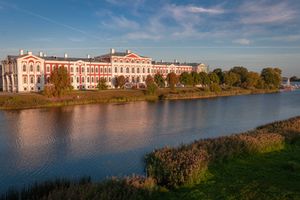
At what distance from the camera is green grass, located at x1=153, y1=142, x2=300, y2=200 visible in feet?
28.0

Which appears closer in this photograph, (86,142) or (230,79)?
(86,142)

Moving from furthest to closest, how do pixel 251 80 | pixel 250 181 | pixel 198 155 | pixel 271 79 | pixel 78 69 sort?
pixel 271 79 < pixel 251 80 < pixel 78 69 < pixel 198 155 < pixel 250 181

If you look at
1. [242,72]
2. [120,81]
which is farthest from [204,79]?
[242,72]

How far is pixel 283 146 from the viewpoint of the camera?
14742 mm

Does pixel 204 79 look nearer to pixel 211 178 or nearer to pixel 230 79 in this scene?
pixel 230 79

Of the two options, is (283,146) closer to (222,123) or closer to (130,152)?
(130,152)

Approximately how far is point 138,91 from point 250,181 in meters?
58.0

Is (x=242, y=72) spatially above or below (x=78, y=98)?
above

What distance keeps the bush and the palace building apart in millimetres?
54791

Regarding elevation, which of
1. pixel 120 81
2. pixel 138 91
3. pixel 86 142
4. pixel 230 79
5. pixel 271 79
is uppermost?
pixel 271 79

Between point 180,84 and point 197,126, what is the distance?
64.5 meters

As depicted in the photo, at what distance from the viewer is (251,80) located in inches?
3861

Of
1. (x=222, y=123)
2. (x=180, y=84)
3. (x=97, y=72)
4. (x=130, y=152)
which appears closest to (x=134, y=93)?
(x=97, y=72)

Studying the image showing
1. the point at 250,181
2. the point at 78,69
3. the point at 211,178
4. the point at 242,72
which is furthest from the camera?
the point at 242,72
